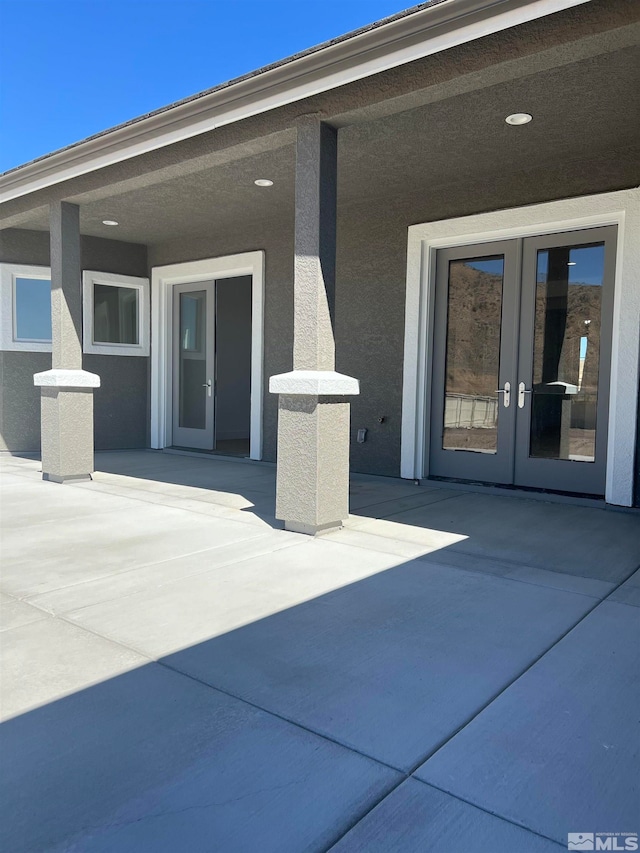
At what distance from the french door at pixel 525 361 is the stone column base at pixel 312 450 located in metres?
2.31

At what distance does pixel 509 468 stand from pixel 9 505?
469cm

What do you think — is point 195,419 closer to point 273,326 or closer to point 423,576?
point 273,326

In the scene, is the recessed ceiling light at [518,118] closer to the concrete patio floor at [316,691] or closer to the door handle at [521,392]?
the door handle at [521,392]

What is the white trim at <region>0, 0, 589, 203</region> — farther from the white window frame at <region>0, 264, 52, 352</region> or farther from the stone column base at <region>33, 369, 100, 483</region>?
the white window frame at <region>0, 264, 52, 352</region>

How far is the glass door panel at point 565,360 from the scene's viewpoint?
5895 mm

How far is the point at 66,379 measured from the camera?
268 inches

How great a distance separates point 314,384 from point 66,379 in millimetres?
3435

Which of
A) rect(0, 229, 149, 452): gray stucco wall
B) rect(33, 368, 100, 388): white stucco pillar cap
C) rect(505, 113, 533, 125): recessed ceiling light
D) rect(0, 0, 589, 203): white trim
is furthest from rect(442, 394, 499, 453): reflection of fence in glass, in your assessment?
rect(0, 229, 149, 452): gray stucco wall

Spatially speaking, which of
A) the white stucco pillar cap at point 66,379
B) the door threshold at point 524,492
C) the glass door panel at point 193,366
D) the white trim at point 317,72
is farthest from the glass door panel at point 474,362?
the glass door panel at point 193,366

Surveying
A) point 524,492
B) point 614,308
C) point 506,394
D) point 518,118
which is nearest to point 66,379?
point 506,394

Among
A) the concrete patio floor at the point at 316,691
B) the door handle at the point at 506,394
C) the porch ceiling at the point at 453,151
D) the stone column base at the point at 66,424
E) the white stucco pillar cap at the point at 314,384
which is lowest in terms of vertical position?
the concrete patio floor at the point at 316,691

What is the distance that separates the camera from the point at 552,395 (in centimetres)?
620

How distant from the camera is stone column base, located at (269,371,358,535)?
4.66 meters

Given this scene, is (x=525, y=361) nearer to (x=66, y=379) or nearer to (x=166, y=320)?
(x=66, y=379)
